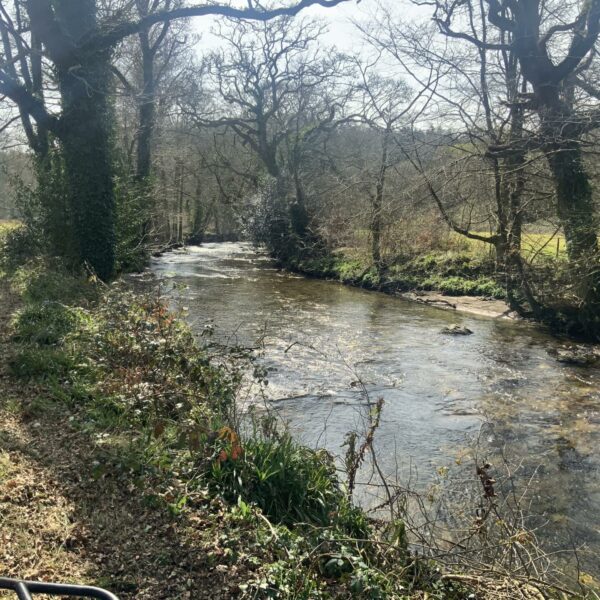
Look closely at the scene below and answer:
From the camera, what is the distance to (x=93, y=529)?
4.27 meters

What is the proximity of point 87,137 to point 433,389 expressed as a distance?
38.8ft

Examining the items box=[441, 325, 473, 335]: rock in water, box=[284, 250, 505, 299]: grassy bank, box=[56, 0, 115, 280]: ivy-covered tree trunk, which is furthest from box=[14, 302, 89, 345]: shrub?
box=[284, 250, 505, 299]: grassy bank

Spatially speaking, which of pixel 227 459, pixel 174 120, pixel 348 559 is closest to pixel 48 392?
pixel 227 459

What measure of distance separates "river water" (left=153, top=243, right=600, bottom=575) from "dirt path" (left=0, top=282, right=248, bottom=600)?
2535 mm

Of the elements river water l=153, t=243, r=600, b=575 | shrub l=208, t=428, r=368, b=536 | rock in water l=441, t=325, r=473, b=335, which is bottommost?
river water l=153, t=243, r=600, b=575

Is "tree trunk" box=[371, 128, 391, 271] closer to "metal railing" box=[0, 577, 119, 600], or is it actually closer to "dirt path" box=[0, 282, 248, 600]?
"dirt path" box=[0, 282, 248, 600]

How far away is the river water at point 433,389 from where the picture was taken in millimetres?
6875

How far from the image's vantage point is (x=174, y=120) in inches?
1449

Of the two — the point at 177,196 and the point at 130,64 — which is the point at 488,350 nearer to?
the point at 130,64

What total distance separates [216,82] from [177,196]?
14.1 metres

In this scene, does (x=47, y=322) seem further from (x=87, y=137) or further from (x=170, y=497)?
(x=87, y=137)

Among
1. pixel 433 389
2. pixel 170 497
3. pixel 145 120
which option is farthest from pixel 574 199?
pixel 145 120

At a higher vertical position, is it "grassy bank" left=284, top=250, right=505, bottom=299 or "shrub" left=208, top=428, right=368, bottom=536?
"grassy bank" left=284, top=250, right=505, bottom=299

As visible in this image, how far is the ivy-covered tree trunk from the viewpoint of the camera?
15094 mm
